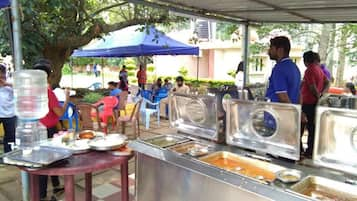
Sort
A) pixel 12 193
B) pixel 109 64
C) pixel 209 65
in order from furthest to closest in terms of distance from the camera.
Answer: pixel 109 64
pixel 209 65
pixel 12 193

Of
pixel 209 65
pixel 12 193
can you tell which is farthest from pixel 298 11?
pixel 209 65

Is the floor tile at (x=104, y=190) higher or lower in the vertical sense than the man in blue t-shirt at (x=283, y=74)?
lower

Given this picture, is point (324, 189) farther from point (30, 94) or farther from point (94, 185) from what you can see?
point (94, 185)

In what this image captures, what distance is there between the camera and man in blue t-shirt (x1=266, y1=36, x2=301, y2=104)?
2445 mm

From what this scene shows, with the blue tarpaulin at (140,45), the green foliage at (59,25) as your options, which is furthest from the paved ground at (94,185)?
the blue tarpaulin at (140,45)

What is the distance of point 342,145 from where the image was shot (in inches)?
62.0

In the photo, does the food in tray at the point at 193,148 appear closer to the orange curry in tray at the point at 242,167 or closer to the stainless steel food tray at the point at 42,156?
the orange curry in tray at the point at 242,167

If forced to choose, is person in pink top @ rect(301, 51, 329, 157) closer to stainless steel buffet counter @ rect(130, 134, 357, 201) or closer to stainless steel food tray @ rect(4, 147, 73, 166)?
stainless steel buffet counter @ rect(130, 134, 357, 201)

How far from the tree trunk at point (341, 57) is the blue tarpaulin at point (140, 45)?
522 cm

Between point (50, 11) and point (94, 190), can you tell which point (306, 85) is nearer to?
point (94, 190)

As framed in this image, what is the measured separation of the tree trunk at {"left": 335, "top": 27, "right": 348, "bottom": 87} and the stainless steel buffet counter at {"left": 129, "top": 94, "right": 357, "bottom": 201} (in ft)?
29.8

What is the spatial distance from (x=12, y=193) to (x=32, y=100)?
1.40 metres

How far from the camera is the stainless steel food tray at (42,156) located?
1.86m

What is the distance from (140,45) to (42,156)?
543 centimetres
